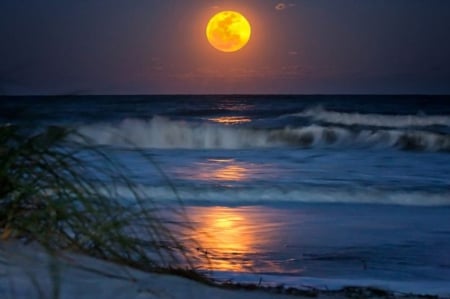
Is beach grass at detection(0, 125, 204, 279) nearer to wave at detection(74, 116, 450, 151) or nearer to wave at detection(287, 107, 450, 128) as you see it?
wave at detection(74, 116, 450, 151)

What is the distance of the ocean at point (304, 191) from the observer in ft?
16.3

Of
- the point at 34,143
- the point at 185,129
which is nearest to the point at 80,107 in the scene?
the point at 185,129

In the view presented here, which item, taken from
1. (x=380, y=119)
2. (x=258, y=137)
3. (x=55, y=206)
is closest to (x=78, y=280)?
(x=55, y=206)

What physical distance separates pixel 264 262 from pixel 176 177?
731 cm

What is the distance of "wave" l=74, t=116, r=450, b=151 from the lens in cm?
2023

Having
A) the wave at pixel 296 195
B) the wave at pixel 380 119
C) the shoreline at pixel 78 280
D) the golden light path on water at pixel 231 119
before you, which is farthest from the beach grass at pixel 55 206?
the wave at pixel 380 119

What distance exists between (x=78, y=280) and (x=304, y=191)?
308 inches

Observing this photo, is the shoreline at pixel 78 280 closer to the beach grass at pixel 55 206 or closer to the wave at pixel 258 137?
the beach grass at pixel 55 206

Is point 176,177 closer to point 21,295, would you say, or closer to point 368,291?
point 368,291

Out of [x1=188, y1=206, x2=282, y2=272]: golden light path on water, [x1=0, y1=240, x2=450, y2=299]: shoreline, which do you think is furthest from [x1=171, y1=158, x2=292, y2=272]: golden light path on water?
[x1=0, y1=240, x2=450, y2=299]: shoreline

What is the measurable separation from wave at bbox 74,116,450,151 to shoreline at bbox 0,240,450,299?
53.5ft

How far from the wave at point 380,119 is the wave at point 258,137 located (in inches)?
143

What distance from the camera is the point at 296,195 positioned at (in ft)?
32.2

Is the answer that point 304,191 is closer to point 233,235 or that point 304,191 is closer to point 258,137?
point 233,235
